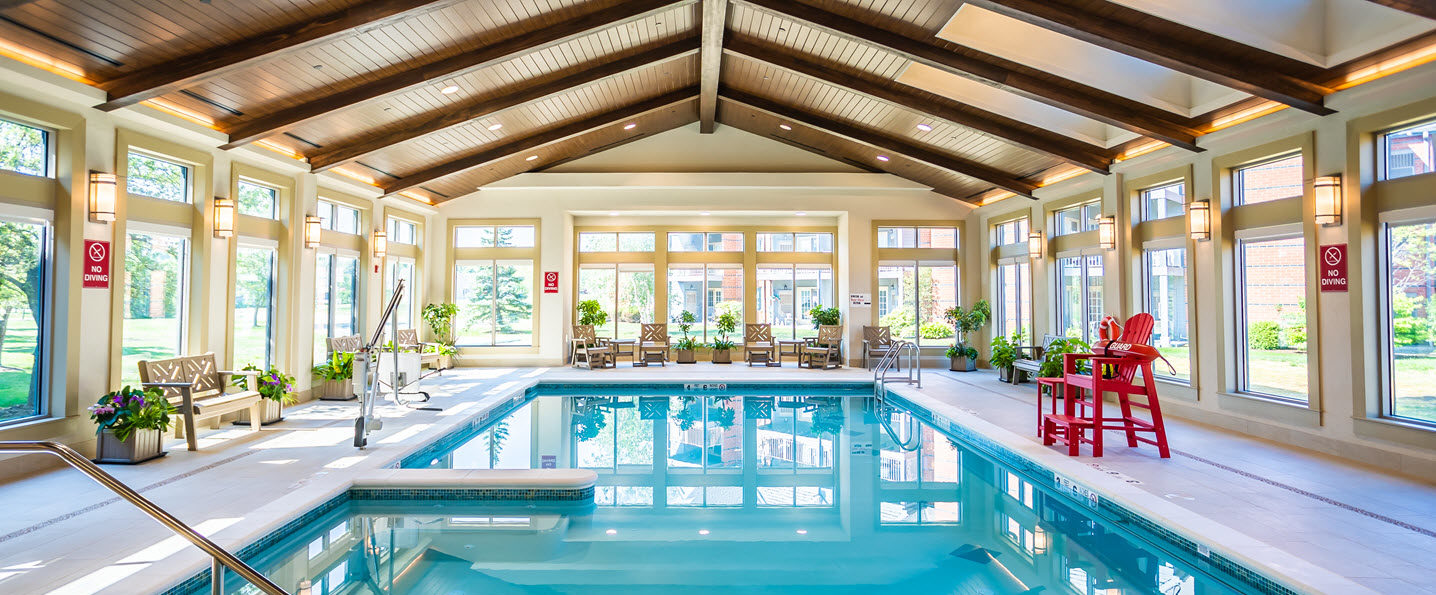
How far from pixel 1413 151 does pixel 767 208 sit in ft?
28.4

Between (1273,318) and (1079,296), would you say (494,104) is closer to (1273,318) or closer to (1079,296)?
(1079,296)

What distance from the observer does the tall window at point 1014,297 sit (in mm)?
10820

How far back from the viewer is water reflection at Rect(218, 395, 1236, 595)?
11.5 feet

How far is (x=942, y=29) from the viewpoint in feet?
20.0

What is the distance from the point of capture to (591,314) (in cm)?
1254

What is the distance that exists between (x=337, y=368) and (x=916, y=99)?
8.11 meters

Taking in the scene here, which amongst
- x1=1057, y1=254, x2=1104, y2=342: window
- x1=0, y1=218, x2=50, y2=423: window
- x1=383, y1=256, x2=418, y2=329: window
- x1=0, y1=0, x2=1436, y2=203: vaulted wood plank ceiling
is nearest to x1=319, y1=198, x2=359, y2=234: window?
x1=0, y1=0, x2=1436, y2=203: vaulted wood plank ceiling

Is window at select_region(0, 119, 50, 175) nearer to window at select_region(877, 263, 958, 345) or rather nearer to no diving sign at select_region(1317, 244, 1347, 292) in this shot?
no diving sign at select_region(1317, 244, 1347, 292)

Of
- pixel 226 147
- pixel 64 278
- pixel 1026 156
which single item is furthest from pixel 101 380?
pixel 1026 156

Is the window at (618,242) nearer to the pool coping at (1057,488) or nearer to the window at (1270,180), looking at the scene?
the pool coping at (1057,488)

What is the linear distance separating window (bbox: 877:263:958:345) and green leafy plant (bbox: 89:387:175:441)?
1059 centimetres

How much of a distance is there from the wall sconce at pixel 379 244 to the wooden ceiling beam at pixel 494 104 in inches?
76.0

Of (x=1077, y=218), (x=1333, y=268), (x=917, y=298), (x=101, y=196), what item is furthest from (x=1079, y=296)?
→ (x=101, y=196)

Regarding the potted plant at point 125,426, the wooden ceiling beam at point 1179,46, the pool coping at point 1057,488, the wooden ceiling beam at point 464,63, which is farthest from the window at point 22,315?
the wooden ceiling beam at point 1179,46
